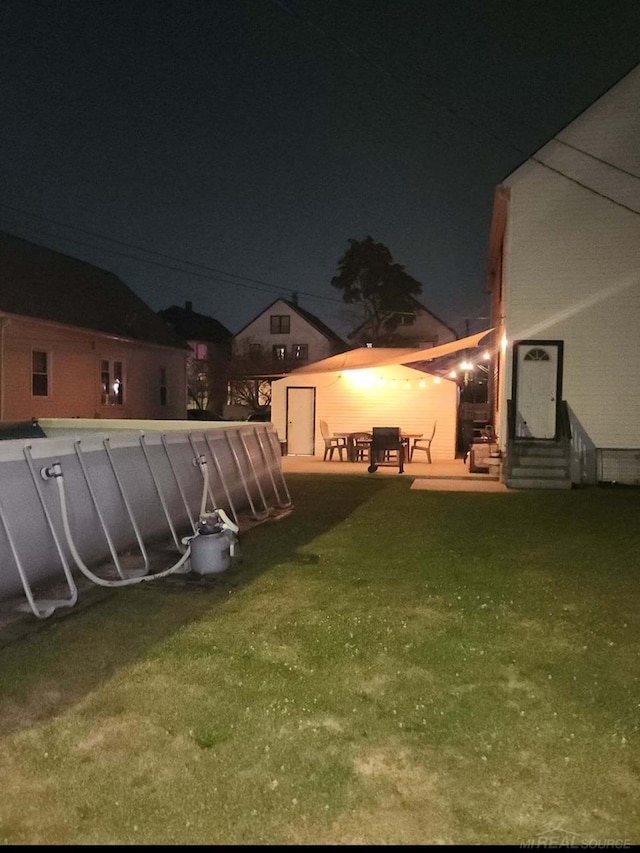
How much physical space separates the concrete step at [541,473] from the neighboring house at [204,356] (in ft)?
66.2

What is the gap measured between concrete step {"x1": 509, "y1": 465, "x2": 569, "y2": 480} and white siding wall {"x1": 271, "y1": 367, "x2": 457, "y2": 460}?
176 inches

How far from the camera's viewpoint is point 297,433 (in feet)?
59.0

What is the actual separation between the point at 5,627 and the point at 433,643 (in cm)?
290

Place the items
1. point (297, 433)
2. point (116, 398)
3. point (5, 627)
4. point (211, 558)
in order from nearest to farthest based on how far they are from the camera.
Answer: point (5, 627)
point (211, 558)
point (297, 433)
point (116, 398)

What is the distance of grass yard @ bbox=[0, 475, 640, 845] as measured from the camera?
2.65m

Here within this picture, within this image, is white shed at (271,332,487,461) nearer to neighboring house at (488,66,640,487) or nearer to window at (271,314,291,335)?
neighboring house at (488,66,640,487)

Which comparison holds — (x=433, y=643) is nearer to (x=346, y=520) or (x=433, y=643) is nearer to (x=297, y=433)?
(x=346, y=520)

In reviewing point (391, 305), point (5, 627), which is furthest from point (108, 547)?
point (391, 305)

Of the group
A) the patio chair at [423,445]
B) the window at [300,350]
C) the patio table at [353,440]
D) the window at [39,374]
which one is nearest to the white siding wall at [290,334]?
the window at [300,350]

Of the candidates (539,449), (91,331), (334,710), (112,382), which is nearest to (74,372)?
(91,331)

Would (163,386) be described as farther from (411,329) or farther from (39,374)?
(411,329)

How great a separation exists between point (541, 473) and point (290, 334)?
2694 centimetres

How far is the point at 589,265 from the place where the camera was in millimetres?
13133

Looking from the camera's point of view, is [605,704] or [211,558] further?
[211,558]
